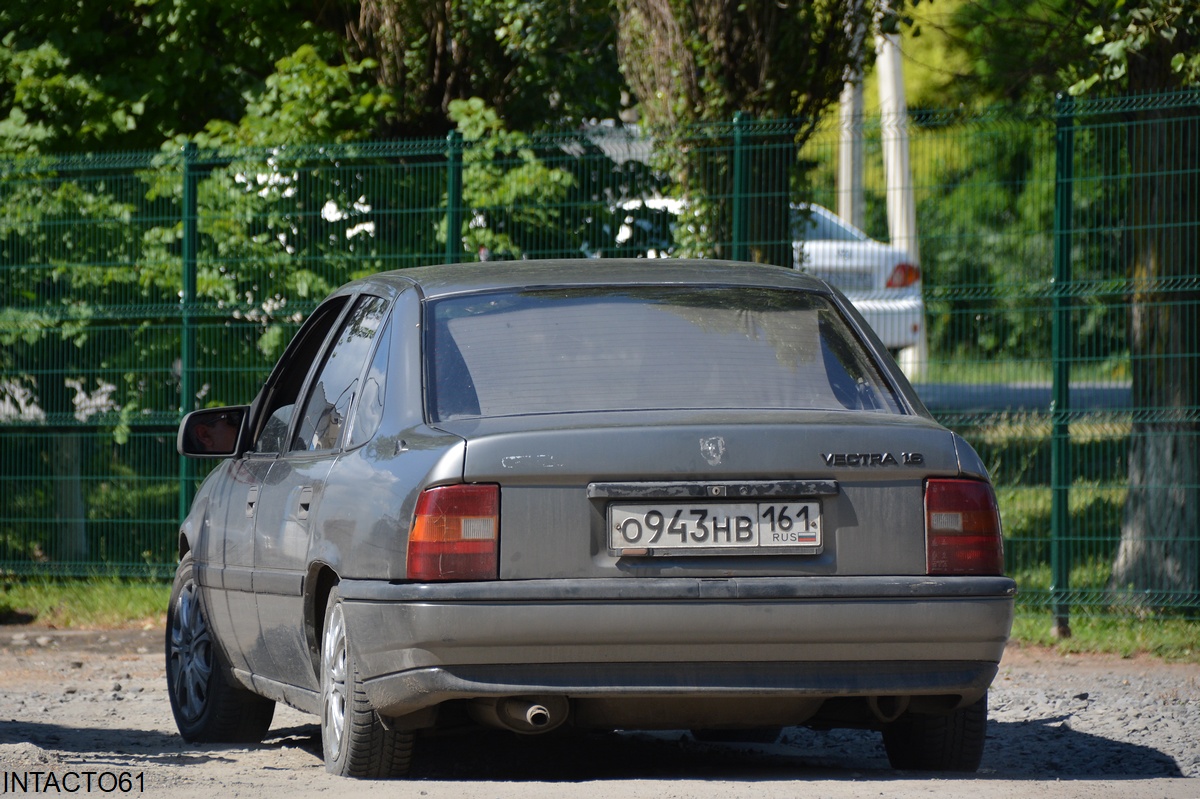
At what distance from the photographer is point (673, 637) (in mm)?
4383

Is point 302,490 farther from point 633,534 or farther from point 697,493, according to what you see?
point 697,493

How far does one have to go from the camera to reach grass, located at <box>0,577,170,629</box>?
34.6 feet

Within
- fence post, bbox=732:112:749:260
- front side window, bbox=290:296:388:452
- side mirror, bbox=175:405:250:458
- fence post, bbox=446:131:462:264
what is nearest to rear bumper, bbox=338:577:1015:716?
front side window, bbox=290:296:388:452

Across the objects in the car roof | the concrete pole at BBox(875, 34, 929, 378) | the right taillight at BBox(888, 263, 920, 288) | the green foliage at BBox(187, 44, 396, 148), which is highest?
the green foliage at BBox(187, 44, 396, 148)

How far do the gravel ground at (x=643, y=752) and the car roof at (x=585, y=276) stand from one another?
147cm

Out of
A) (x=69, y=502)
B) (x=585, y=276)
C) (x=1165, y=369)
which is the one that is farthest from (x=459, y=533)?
(x=69, y=502)

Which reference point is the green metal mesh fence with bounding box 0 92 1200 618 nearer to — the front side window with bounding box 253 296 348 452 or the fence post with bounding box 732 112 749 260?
the fence post with bounding box 732 112 749 260

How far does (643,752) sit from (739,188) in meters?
4.60

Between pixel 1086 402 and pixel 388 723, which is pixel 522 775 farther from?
pixel 1086 402

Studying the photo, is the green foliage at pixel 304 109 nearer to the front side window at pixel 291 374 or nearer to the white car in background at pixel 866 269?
the white car in background at pixel 866 269

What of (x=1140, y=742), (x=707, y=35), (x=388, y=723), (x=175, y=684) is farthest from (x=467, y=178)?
(x=388, y=723)

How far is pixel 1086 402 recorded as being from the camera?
30.7 feet

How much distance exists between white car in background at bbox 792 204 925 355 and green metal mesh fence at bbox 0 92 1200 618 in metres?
0.02

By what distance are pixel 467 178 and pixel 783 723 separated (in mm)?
6260
